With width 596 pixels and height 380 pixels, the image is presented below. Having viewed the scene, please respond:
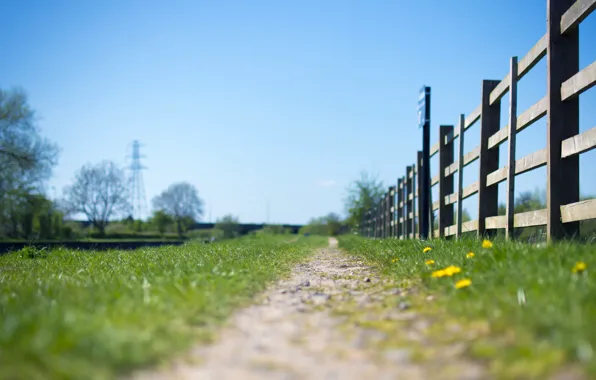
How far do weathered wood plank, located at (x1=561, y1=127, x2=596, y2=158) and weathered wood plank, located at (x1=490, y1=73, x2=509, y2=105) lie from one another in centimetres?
223

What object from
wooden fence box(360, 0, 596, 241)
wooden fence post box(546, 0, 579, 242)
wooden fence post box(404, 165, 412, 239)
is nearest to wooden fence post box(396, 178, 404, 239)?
wooden fence post box(404, 165, 412, 239)

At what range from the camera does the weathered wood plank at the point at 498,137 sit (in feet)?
24.0

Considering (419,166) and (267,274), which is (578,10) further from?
(419,166)

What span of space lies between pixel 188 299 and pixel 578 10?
4681mm

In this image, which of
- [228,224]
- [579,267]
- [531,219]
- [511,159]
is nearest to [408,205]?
[511,159]

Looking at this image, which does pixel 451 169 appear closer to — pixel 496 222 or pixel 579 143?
pixel 496 222

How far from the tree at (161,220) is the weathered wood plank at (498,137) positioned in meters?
71.9

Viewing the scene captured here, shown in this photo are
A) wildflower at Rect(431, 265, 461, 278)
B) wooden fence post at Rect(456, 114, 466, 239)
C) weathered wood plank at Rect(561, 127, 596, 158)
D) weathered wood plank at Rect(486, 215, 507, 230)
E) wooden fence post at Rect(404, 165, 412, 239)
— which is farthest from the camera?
wooden fence post at Rect(404, 165, 412, 239)

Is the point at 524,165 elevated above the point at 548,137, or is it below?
below

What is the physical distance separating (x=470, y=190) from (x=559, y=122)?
352cm

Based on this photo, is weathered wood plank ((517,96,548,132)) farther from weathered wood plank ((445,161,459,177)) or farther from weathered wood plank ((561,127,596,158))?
weathered wood plank ((445,161,459,177))

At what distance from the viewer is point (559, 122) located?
18.3 feet

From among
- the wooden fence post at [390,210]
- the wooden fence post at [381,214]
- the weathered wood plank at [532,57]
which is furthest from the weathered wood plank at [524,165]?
the wooden fence post at [381,214]

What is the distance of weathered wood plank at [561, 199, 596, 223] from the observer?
4805 mm
